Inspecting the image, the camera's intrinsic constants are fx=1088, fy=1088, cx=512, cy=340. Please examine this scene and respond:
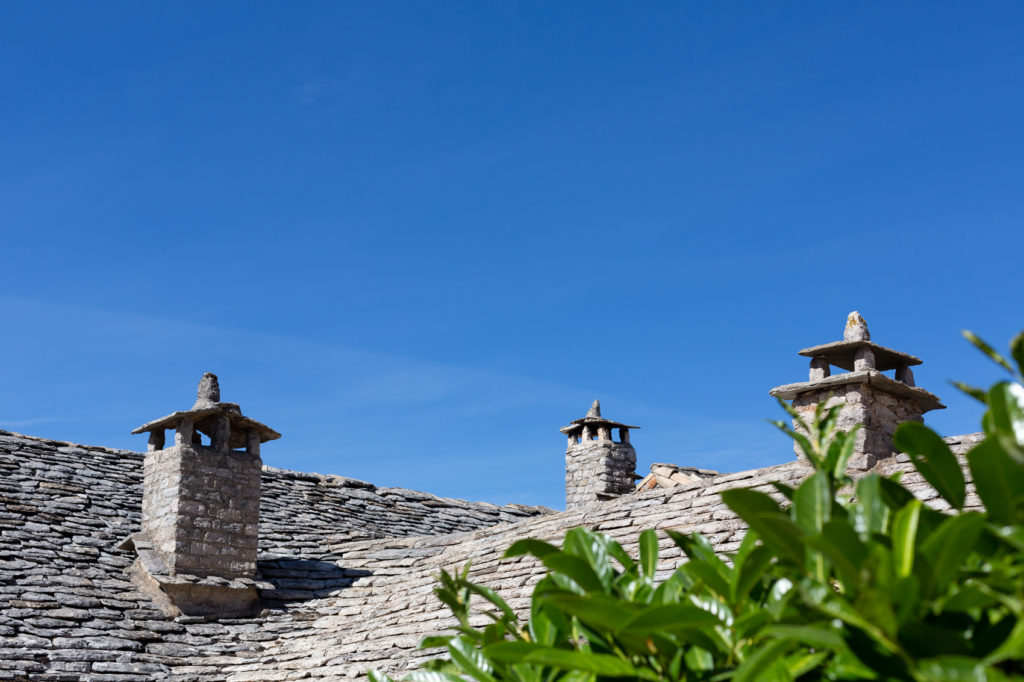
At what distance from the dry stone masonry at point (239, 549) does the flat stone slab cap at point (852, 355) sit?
2 centimetres

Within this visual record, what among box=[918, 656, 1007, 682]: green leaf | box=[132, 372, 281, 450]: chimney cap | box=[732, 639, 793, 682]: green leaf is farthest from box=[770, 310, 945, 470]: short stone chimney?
box=[918, 656, 1007, 682]: green leaf

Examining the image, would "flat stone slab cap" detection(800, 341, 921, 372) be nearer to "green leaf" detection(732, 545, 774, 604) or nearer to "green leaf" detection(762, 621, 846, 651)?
"green leaf" detection(732, 545, 774, 604)

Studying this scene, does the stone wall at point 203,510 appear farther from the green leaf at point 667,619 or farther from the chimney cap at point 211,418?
the green leaf at point 667,619

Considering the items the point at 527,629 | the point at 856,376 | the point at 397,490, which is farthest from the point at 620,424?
the point at 527,629

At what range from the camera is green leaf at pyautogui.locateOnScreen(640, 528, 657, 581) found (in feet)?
7.90

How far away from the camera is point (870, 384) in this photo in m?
10.1

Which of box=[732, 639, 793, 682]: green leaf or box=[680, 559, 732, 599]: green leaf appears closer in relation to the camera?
box=[732, 639, 793, 682]: green leaf

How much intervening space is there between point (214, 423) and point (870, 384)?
7.69 meters

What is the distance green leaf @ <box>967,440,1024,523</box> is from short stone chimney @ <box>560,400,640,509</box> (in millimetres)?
16032

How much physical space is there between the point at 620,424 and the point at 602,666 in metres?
16.3

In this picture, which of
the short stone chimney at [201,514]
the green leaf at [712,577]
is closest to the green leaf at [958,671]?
the green leaf at [712,577]

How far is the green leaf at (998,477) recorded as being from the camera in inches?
66.2

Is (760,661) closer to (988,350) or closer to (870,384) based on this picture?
(988,350)

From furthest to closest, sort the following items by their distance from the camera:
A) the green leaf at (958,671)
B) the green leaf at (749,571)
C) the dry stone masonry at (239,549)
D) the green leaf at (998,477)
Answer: the dry stone masonry at (239,549) < the green leaf at (749,571) < the green leaf at (998,477) < the green leaf at (958,671)
